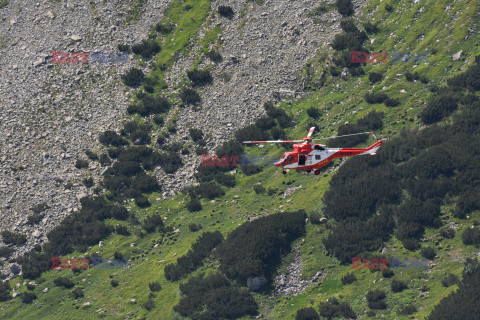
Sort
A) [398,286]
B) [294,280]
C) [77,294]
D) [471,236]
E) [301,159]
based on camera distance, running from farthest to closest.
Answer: [77,294]
[294,280]
[471,236]
[398,286]
[301,159]

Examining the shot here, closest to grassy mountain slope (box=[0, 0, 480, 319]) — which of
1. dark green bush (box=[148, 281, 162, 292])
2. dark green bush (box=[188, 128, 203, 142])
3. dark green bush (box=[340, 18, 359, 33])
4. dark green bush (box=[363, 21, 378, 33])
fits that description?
dark green bush (box=[148, 281, 162, 292])

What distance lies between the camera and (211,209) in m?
58.3

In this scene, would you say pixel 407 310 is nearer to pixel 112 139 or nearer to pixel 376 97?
pixel 376 97

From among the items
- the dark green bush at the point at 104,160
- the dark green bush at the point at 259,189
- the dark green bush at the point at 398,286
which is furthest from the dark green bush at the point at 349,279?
the dark green bush at the point at 104,160

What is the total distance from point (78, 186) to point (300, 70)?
90.7 ft

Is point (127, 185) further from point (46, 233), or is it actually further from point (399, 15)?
point (399, 15)

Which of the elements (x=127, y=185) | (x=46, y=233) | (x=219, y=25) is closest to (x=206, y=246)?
(x=127, y=185)

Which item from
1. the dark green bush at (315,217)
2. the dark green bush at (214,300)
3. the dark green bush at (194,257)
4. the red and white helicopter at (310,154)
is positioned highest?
the red and white helicopter at (310,154)

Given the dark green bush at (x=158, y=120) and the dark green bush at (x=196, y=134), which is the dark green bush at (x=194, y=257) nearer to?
the dark green bush at (x=196, y=134)

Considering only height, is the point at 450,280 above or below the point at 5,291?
below

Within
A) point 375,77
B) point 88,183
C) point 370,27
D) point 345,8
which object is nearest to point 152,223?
point 88,183

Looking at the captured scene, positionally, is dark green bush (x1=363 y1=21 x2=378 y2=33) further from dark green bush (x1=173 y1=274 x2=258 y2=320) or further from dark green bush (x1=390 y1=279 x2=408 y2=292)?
dark green bush (x1=173 y1=274 x2=258 y2=320)

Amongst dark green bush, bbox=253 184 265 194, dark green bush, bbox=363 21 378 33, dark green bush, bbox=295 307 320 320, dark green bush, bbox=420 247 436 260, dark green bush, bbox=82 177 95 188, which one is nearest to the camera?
dark green bush, bbox=295 307 320 320

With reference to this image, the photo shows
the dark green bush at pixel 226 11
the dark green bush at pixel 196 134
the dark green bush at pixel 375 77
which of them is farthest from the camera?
the dark green bush at pixel 226 11
